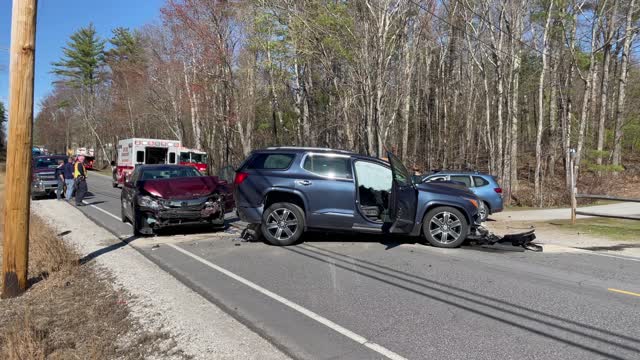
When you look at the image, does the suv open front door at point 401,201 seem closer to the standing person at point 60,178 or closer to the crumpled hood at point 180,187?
the crumpled hood at point 180,187

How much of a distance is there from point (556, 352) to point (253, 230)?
6381 mm

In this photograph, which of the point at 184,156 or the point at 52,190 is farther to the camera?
the point at 184,156

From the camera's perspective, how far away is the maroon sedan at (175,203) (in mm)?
9242

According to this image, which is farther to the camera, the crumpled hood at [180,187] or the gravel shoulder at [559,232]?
the crumpled hood at [180,187]

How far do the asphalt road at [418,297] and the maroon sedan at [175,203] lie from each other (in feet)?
2.01

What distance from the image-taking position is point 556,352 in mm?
3832

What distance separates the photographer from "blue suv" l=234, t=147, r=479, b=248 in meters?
8.43

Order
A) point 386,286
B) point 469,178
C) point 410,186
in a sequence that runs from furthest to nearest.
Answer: point 469,178 → point 410,186 → point 386,286

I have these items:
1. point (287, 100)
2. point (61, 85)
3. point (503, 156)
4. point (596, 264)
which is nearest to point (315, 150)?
point (596, 264)

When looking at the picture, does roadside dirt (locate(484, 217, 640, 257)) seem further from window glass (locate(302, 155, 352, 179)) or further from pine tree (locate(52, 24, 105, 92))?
pine tree (locate(52, 24, 105, 92))

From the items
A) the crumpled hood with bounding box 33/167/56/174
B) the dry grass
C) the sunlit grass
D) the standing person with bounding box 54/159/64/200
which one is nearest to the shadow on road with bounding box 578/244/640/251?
the sunlit grass

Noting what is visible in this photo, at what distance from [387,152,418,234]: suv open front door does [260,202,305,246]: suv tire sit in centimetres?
180

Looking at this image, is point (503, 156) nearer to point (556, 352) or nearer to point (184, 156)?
point (184, 156)

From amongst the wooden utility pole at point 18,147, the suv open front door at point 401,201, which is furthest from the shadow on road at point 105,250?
the suv open front door at point 401,201
